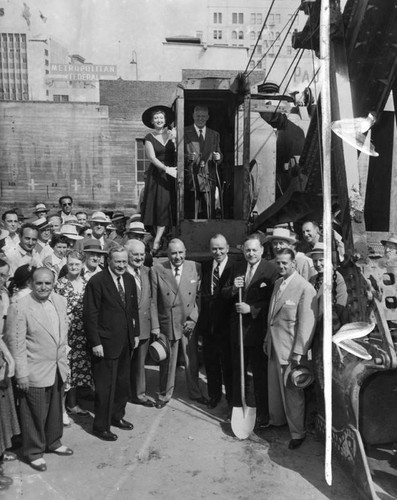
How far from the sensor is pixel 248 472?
13.7ft

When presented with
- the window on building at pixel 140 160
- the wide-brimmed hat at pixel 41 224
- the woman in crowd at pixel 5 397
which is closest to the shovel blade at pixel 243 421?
the woman in crowd at pixel 5 397

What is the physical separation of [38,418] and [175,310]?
184 centimetres

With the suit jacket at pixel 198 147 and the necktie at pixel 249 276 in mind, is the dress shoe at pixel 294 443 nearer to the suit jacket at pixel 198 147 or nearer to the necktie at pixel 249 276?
the necktie at pixel 249 276

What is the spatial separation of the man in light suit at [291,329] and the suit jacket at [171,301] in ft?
3.72

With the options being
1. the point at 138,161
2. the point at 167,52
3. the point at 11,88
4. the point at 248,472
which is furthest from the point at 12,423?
the point at 11,88

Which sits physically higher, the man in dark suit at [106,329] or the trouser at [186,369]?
the man in dark suit at [106,329]

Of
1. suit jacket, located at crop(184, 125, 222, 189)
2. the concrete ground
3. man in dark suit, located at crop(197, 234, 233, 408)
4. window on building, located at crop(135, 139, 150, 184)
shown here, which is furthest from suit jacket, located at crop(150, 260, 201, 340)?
window on building, located at crop(135, 139, 150, 184)

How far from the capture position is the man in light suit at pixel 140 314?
18.1 feet

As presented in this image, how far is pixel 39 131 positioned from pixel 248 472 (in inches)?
807

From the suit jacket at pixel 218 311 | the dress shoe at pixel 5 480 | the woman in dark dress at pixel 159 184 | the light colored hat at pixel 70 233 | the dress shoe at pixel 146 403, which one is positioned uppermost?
the woman in dark dress at pixel 159 184

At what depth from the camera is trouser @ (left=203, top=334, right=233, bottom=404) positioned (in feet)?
17.5

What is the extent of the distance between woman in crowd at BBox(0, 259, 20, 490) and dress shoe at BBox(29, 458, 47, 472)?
0.23 metres

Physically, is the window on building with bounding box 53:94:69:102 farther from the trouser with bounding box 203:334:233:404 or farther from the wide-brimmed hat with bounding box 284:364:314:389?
the wide-brimmed hat with bounding box 284:364:314:389

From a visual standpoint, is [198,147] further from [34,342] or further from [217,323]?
[34,342]
